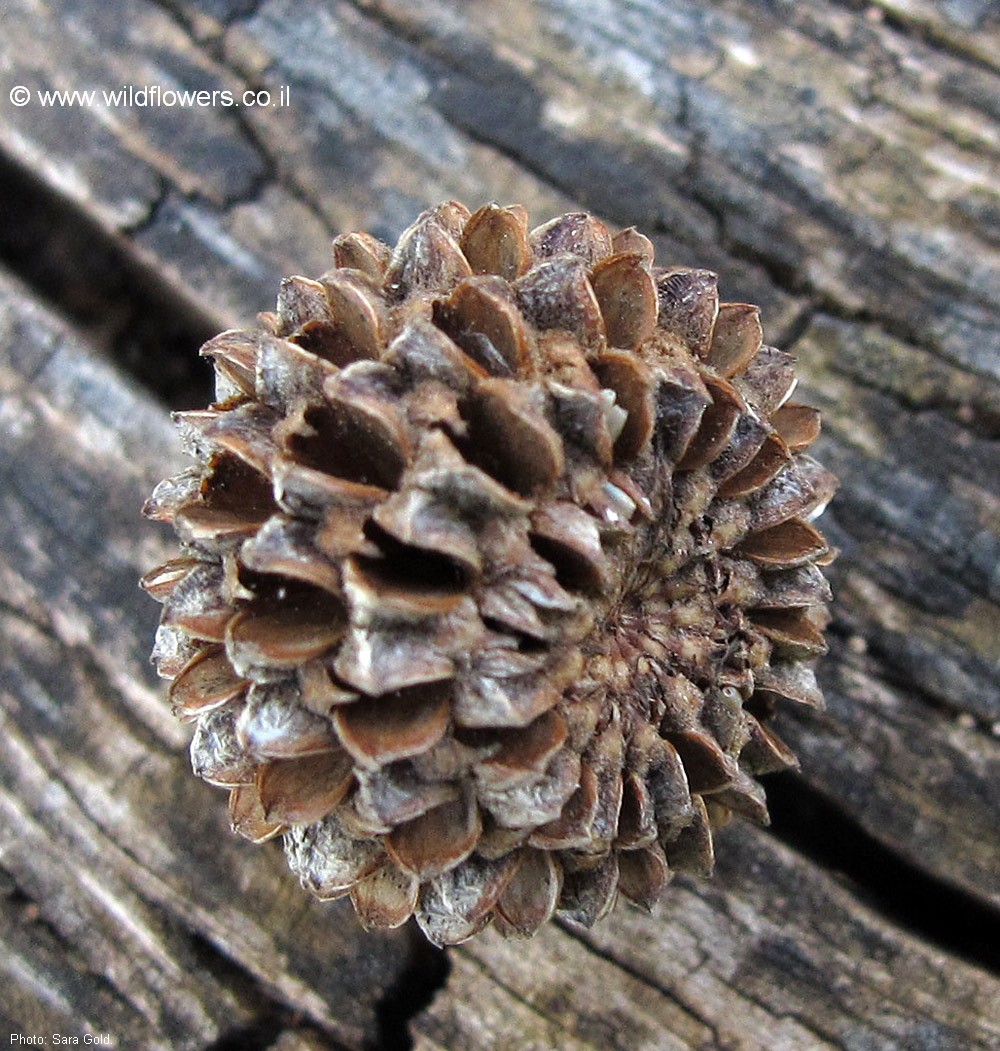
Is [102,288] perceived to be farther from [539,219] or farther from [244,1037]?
[244,1037]

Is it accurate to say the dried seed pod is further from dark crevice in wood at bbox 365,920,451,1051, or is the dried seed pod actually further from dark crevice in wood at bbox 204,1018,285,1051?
dark crevice in wood at bbox 204,1018,285,1051

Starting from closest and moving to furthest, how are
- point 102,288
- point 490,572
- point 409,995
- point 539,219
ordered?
1. point 490,572
2. point 409,995
3. point 539,219
4. point 102,288

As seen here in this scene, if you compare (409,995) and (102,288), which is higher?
(102,288)

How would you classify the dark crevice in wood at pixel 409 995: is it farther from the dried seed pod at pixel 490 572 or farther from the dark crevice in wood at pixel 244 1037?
the dried seed pod at pixel 490 572

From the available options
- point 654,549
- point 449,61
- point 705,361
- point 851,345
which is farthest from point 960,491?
point 449,61

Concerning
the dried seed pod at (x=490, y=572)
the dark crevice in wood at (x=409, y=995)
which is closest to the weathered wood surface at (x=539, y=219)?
the dark crevice in wood at (x=409, y=995)

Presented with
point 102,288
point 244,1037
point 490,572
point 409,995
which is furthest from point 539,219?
point 244,1037

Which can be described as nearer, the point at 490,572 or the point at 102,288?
the point at 490,572

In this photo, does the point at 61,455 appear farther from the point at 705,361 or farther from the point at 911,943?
the point at 911,943
